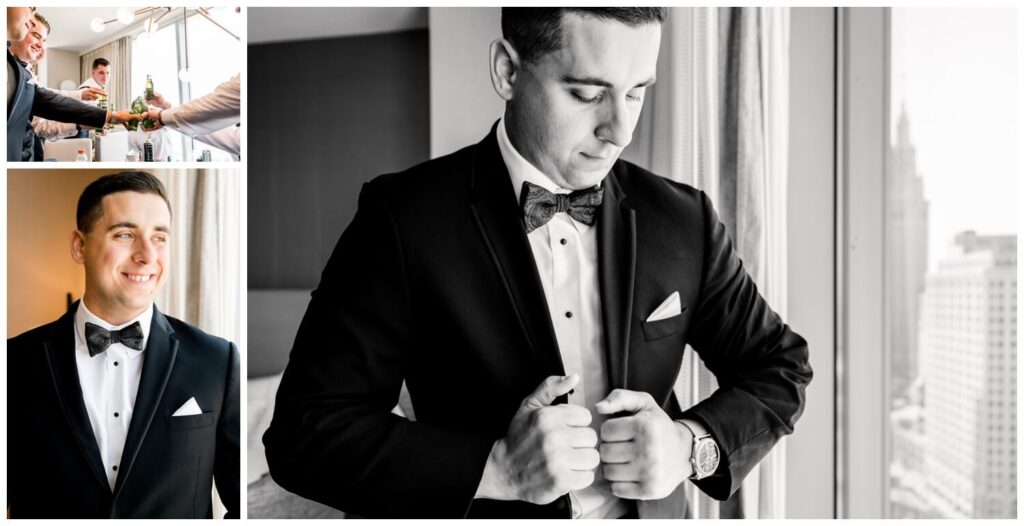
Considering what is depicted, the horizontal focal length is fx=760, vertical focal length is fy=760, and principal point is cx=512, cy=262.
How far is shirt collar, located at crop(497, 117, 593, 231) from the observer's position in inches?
65.4

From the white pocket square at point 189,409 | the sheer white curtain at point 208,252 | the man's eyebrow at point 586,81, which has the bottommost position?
the white pocket square at point 189,409

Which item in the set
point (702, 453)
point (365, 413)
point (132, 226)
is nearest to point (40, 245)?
point (132, 226)

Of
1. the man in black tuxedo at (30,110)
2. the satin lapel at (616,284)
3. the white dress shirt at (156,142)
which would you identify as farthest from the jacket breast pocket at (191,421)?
the satin lapel at (616,284)

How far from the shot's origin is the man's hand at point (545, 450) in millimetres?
1598

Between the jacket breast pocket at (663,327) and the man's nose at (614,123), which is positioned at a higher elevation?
the man's nose at (614,123)

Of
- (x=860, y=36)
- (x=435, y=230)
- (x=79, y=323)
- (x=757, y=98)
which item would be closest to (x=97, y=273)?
(x=79, y=323)

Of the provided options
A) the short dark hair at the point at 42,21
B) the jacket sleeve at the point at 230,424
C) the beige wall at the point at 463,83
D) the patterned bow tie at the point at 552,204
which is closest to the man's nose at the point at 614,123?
the patterned bow tie at the point at 552,204

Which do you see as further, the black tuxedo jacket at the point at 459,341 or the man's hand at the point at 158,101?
the man's hand at the point at 158,101

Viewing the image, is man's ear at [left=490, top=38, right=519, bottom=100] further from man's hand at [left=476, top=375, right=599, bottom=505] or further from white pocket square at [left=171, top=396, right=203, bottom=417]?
white pocket square at [left=171, top=396, right=203, bottom=417]

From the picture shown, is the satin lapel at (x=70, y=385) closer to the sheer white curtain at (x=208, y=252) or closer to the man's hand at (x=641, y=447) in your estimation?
the sheer white curtain at (x=208, y=252)

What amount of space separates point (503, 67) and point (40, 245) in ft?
3.72

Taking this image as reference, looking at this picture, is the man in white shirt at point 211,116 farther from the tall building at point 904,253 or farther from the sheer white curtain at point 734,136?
the tall building at point 904,253

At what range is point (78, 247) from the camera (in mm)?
1710

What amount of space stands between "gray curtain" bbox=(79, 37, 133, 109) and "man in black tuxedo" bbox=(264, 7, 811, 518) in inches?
24.1
